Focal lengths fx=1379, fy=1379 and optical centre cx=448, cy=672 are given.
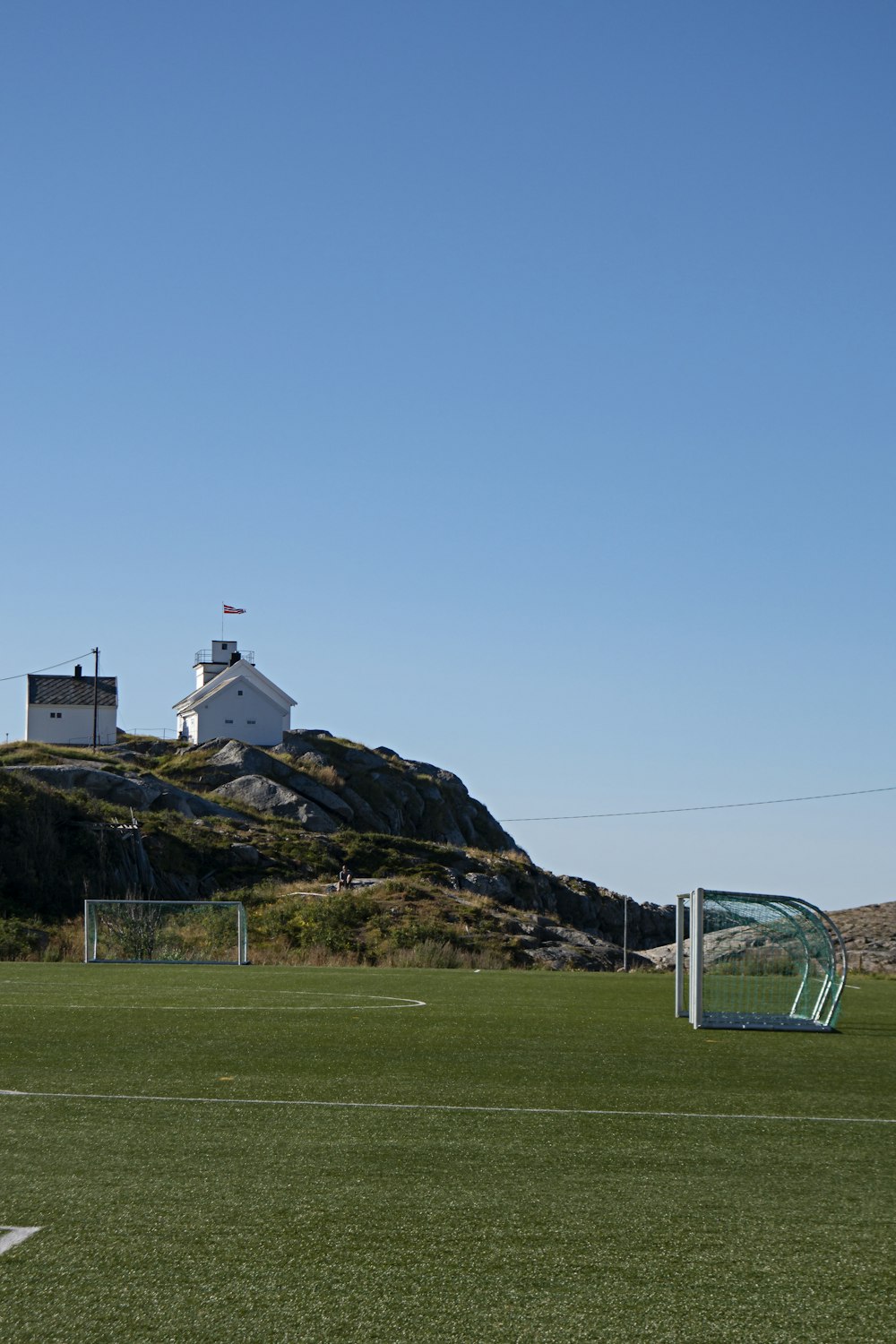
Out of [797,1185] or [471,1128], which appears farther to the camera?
[471,1128]

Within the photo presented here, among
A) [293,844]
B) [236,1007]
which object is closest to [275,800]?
[293,844]

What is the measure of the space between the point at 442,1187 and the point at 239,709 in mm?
85919

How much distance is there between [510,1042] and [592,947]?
95.7 feet

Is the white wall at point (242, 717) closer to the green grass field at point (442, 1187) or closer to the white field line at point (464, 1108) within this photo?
the green grass field at point (442, 1187)

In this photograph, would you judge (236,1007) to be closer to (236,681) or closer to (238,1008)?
(238,1008)

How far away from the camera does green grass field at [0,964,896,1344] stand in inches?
188

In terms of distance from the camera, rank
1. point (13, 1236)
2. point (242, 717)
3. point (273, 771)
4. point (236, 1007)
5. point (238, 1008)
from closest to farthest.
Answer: point (13, 1236) → point (238, 1008) → point (236, 1007) → point (273, 771) → point (242, 717)

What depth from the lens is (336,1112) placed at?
8914mm

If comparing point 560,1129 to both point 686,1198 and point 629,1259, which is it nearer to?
point 686,1198

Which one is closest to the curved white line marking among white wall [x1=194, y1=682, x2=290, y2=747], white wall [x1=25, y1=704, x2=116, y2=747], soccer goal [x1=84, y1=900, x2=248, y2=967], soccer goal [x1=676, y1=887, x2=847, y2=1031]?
soccer goal [x1=676, y1=887, x2=847, y2=1031]

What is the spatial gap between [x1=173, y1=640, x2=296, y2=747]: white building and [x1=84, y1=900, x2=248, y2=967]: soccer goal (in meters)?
60.6

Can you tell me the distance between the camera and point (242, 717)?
91.5 m

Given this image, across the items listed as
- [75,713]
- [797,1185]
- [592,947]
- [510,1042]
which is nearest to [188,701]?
[75,713]

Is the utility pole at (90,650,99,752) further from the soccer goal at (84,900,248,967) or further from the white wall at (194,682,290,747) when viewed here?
A: the soccer goal at (84,900,248,967)
